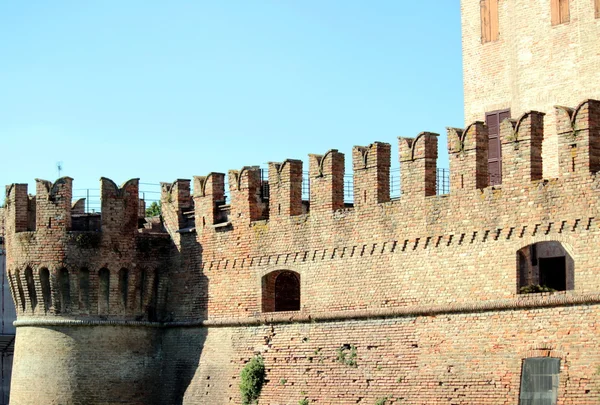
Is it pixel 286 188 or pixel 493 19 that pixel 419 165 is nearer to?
pixel 286 188

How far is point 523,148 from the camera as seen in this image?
971 inches

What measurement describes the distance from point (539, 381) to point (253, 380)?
7788 millimetres

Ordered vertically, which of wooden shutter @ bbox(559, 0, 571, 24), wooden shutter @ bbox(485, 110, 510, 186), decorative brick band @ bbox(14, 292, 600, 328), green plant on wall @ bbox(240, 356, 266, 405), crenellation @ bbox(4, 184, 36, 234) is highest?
wooden shutter @ bbox(559, 0, 571, 24)

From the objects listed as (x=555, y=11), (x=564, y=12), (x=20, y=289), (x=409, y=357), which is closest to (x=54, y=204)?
(x=20, y=289)

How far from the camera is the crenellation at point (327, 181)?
28.6 m

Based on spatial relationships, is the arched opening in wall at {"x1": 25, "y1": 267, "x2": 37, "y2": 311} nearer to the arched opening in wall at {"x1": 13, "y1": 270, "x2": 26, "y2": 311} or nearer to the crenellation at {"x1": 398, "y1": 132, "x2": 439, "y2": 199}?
the arched opening in wall at {"x1": 13, "y1": 270, "x2": 26, "y2": 311}

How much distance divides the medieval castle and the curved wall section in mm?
44

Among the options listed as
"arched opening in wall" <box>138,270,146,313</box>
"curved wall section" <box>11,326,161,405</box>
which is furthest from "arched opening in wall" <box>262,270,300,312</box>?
"curved wall section" <box>11,326,161,405</box>

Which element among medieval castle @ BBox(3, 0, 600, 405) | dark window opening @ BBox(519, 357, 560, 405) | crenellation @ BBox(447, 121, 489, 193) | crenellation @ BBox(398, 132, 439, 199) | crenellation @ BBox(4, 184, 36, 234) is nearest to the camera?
dark window opening @ BBox(519, 357, 560, 405)

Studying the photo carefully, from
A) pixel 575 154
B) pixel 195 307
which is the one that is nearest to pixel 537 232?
pixel 575 154

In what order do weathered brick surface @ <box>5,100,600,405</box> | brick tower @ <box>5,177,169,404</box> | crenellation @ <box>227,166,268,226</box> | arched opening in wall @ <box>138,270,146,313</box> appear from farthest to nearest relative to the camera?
arched opening in wall @ <box>138,270,146,313</box>
brick tower @ <box>5,177,169,404</box>
crenellation @ <box>227,166,268,226</box>
weathered brick surface @ <box>5,100,600,405</box>

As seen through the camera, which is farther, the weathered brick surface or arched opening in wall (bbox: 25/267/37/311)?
arched opening in wall (bbox: 25/267/37/311)

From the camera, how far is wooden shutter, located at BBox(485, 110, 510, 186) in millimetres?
29156

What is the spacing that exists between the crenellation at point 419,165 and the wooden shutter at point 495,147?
2337 millimetres
